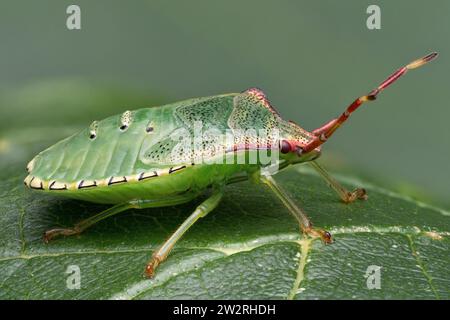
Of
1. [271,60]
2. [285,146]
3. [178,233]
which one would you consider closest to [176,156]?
[178,233]

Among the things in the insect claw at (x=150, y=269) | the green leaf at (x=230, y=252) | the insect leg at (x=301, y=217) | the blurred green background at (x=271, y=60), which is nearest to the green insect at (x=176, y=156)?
the insect leg at (x=301, y=217)

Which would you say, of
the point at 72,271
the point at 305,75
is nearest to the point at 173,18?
the point at 305,75

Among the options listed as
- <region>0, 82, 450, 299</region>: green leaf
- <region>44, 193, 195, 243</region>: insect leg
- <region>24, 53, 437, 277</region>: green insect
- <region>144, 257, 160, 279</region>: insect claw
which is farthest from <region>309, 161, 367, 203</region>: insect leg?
<region>144, 257, 160, 279</region>: insect claw

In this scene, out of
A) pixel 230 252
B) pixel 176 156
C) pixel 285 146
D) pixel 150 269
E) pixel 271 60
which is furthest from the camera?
pixel 271 60

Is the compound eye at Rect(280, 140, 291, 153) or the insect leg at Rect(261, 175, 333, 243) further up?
the compound eye at Rect(280, 140, 291, 153)

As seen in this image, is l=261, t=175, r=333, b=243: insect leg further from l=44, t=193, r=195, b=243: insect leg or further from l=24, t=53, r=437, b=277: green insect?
l=44, t=193, r=195, b=243: insect leg

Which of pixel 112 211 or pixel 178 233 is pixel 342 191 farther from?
pixel 112 211
